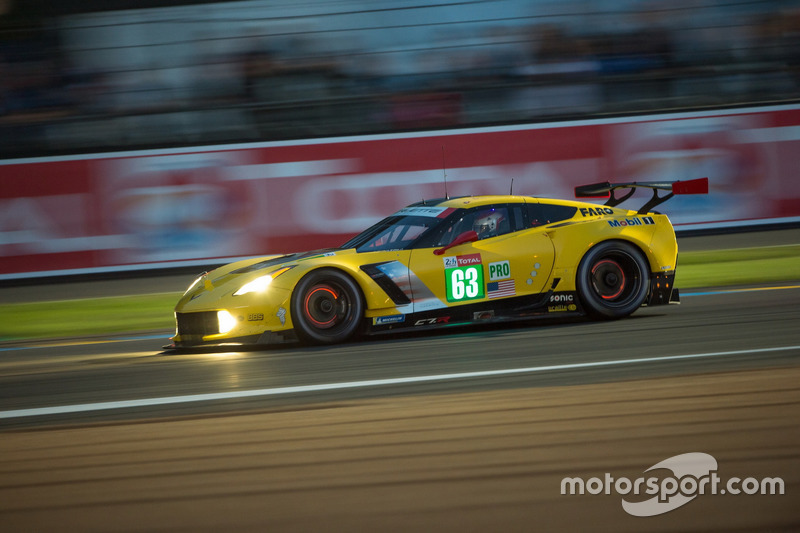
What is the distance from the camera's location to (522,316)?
7375 mm

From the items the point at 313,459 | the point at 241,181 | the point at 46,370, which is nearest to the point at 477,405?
the point at 313,459

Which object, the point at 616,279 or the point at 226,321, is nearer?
the point at 226,321

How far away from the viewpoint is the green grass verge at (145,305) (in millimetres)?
9656

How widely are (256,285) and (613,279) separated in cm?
298

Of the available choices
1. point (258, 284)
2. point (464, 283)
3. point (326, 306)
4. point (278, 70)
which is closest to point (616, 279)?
point (464, 283)

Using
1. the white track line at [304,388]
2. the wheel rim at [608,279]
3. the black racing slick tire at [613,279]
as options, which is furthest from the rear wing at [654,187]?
the white track line at [304,388]

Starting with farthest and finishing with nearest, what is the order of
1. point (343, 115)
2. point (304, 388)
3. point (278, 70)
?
point (278, 70) < point (343, 115) < point (304, 388)

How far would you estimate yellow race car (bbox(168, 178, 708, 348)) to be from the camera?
690 centimetres

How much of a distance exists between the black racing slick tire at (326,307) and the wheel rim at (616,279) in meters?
2.04

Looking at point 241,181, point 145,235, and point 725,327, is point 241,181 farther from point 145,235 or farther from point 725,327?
point 725,327

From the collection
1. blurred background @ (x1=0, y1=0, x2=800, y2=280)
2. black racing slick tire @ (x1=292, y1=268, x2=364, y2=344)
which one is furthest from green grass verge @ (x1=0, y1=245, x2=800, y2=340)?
black racing slick tire @ (x1=292, y1=268, x2=364, y2=344)

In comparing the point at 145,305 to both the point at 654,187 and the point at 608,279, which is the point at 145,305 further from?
the point at 654,187

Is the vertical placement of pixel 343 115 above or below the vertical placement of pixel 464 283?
above

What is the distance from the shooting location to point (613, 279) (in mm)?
7664
